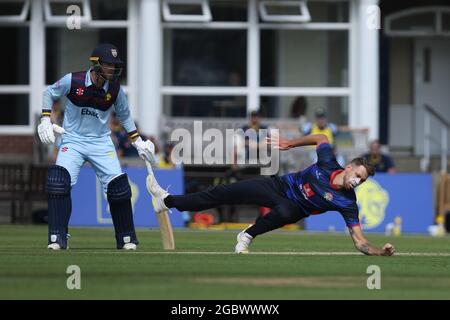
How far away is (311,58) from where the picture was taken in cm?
2842

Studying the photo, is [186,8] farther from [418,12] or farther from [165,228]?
[165,228]

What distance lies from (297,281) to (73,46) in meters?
17.9

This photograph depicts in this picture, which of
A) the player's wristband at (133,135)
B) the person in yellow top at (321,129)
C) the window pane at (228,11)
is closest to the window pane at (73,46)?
the window pane at (228,11)

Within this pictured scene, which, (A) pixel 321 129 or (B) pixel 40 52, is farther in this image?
(B) pixel 40 52

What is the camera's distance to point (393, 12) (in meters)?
29.8

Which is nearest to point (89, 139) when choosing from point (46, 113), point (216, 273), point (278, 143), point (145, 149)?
point (46, 113)

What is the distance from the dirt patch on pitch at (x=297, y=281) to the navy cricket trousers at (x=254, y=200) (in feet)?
7.16

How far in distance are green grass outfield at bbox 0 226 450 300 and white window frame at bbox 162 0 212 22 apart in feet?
39.4

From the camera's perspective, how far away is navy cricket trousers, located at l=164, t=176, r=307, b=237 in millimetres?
13234

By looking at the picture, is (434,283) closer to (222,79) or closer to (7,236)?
(7,236)

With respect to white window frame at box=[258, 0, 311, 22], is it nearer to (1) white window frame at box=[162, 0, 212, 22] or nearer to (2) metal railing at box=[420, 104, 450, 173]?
(1) white window frame at box=[162, 0, 212, 22]

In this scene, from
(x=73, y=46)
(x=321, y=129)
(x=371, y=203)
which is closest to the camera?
(x=371, y=203)

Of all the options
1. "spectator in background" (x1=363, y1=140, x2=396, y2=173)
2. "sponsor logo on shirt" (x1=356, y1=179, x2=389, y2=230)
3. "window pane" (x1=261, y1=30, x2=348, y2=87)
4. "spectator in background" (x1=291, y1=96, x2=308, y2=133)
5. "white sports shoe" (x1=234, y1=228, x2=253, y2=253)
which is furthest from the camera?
"window pane" (x1=261, y1=30, x2=348, y2=87)

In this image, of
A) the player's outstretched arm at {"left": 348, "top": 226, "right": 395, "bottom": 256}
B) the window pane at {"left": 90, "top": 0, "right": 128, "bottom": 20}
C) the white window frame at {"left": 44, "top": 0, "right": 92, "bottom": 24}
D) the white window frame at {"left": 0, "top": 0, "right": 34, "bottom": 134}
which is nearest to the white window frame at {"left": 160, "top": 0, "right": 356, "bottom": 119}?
the window pane at {"left": 90, "top": 0, "right": 128, "bottom": 20}
